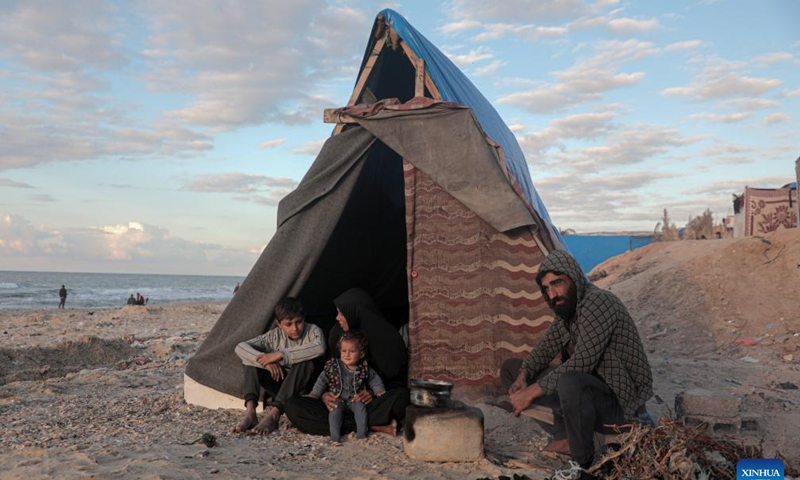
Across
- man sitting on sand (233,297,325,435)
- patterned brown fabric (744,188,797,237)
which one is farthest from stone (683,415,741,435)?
patterned brown fabric (744,188,797,237)

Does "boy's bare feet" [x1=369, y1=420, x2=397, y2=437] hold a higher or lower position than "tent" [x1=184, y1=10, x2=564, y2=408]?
lower

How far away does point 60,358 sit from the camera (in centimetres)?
904

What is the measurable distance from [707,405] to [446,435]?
2.29 m

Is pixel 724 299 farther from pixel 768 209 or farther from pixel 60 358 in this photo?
pixel 60 358

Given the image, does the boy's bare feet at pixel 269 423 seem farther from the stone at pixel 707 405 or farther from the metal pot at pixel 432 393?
the stone at pixel 707 405

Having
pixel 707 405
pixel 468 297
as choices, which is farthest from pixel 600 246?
pixel 468 297

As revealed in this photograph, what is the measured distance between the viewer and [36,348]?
9.21 m

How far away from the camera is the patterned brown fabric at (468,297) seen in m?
5.21

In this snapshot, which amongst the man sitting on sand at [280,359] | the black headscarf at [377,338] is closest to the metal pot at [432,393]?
the black headscarf at [377,338]

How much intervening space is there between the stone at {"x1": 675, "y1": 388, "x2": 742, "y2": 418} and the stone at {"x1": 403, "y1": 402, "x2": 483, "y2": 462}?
1857 millimetres

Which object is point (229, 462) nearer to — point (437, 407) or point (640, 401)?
point (437, 407)

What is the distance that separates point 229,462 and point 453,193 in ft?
8.89

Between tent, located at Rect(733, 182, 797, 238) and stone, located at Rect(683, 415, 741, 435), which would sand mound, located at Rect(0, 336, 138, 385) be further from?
tent, located at Rect(733, 182, 797, 238)

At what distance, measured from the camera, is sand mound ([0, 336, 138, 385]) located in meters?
7.87
